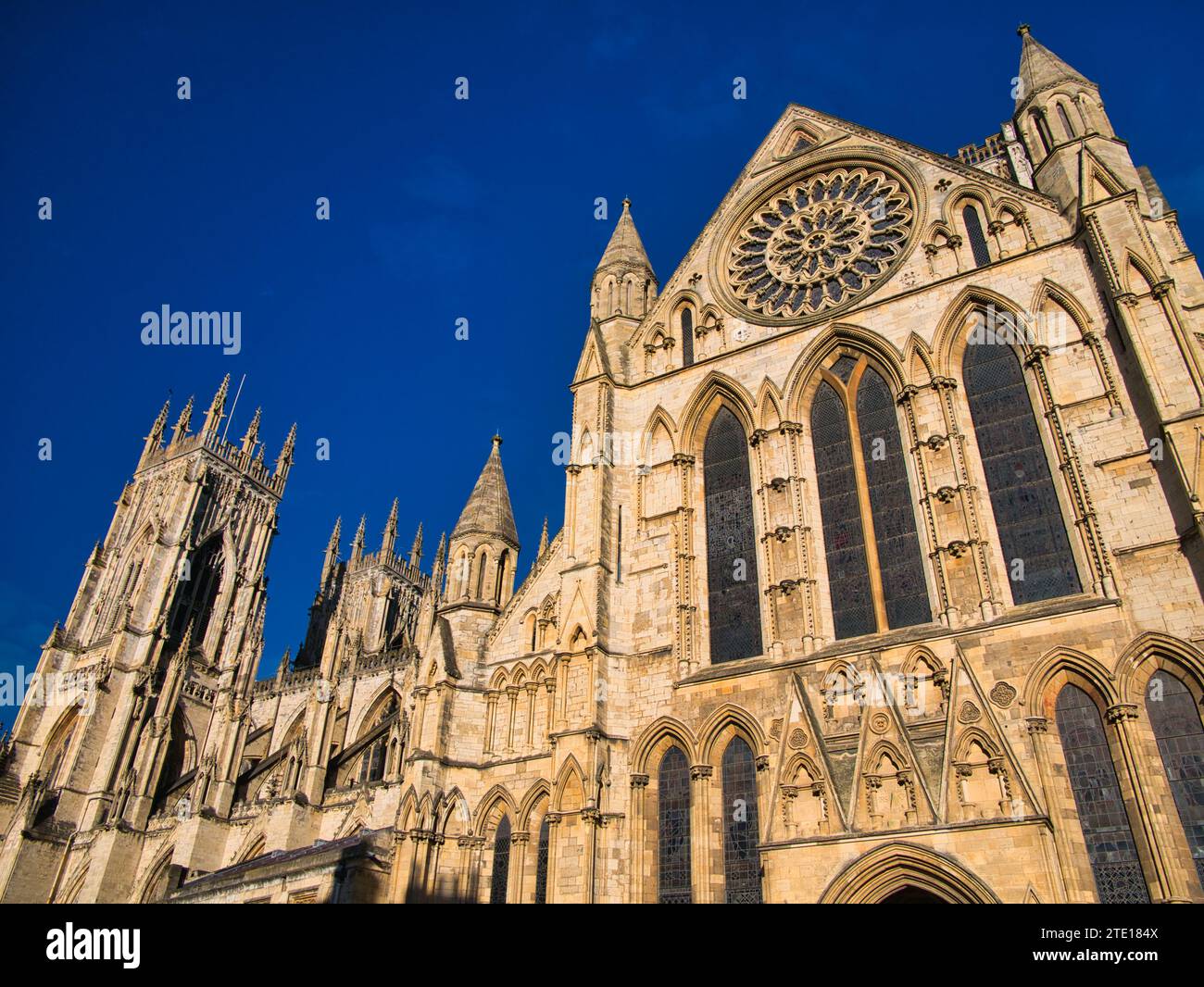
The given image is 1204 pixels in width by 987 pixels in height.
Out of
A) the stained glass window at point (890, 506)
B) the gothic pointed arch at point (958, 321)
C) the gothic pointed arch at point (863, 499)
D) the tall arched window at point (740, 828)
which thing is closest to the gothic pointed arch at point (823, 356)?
the gothic pointed arch at point (863, 499)

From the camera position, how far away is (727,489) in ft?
63.5

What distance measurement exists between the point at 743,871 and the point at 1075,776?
531 centimetres

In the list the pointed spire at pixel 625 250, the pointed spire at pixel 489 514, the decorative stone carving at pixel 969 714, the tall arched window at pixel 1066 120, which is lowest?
the decorative stone carving at pixel 969 714

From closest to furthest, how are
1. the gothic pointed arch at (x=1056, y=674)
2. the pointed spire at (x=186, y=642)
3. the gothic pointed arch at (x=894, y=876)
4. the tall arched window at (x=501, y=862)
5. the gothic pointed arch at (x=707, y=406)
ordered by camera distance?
the gothic pointed arch at (x=894, y=876), the gothic pointed arch at (x=1056, y=674), the tall arched window at (x=501, y=862), the gothic pointed arch at (x=707, y=406), the pointed spire at (x=186, y=642)

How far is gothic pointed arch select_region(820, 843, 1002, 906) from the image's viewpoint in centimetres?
1277

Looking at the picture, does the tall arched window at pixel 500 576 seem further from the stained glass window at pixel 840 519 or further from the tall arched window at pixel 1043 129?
the tall arched window at pixel 1043 129

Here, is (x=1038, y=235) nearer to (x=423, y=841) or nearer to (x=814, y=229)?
(x=814, y=229)

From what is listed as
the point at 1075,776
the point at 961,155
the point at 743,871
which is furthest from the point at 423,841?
the point at 961,155

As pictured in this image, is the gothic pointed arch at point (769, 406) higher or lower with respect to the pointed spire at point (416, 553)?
lower

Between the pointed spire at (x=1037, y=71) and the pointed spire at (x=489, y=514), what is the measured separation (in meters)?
14.8

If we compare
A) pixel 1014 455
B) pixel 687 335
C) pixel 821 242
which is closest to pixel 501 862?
pixel 1014 455

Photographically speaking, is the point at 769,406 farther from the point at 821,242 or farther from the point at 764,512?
the point at 821,242

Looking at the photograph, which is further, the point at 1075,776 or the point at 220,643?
the point at 220,643

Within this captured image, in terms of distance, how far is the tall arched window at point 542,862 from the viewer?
53.0 feet
